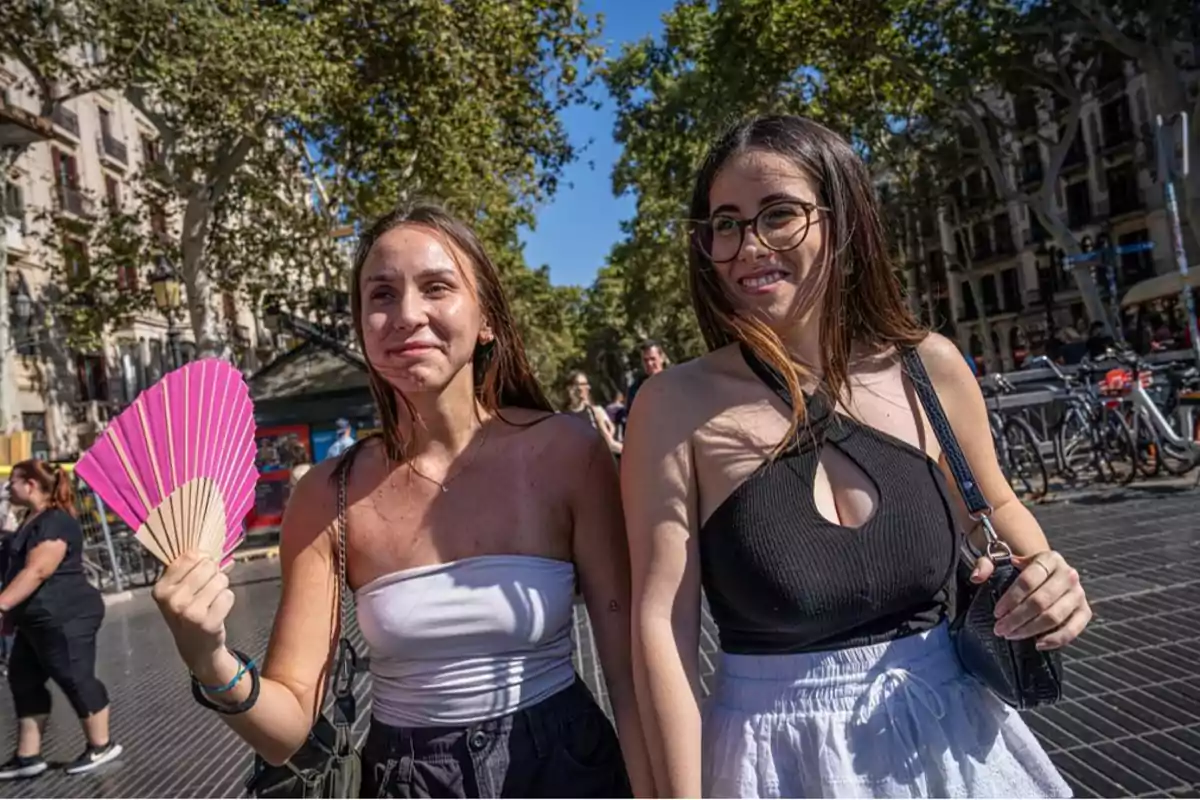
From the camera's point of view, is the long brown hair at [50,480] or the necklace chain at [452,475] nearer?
the necklace chain at [452,475]

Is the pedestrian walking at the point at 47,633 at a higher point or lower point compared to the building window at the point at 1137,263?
lower

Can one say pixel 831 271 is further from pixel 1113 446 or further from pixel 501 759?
pixel 1113 446

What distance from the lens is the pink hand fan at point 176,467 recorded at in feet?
4.30

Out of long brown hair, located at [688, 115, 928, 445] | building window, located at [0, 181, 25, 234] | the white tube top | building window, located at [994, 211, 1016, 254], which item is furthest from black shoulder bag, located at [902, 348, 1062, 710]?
building window, located at [994, 211, 1016, 254]

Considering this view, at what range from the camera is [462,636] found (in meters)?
1.56

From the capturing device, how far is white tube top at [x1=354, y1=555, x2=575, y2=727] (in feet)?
5.14

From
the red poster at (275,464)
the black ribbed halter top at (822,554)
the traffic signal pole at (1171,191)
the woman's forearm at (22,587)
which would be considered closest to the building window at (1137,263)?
the traffic signal pole at (1171,191)

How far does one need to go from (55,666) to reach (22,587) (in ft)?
1.47

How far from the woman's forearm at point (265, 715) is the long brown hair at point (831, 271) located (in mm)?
858

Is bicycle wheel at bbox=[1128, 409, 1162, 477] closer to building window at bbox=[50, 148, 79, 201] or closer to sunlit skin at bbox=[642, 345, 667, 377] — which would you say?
sunlit skin at bbox=[642, 345, 667, 377]

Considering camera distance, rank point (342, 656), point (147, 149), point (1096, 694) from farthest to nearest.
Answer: point (147, 149), point (1096, 694), point (342, 656)

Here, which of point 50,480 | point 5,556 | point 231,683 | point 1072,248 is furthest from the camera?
point 1072,248

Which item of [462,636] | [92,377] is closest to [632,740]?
[462,636]

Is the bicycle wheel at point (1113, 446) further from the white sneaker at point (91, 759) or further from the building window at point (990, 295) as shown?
the building window at point (990, 295)
